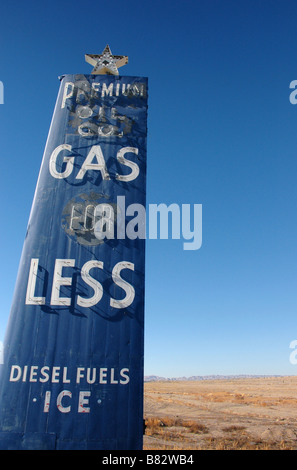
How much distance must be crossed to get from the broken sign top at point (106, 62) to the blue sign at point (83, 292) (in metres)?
1.85

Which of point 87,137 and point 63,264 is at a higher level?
point 87,137

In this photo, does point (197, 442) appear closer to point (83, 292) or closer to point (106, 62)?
point (83, 292)

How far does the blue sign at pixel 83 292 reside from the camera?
8.60 m

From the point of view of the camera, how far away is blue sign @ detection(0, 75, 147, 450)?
8.60 metres

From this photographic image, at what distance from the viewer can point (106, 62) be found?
14586mm

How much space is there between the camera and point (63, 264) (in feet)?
33.7

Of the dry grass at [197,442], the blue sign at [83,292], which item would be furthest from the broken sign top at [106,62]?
the dry grass at [197,442]

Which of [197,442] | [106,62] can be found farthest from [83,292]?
[197,442]

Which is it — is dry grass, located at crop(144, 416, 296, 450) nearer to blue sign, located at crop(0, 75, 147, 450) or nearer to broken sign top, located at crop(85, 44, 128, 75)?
blue sign, located at crop(0, 75, 147, 450)

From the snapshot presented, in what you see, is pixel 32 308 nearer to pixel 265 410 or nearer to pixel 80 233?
pixel 80 233

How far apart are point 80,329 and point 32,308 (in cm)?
166

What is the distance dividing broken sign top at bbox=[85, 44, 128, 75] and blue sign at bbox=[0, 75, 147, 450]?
6.08ft

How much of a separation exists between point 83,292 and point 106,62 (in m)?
10.9
